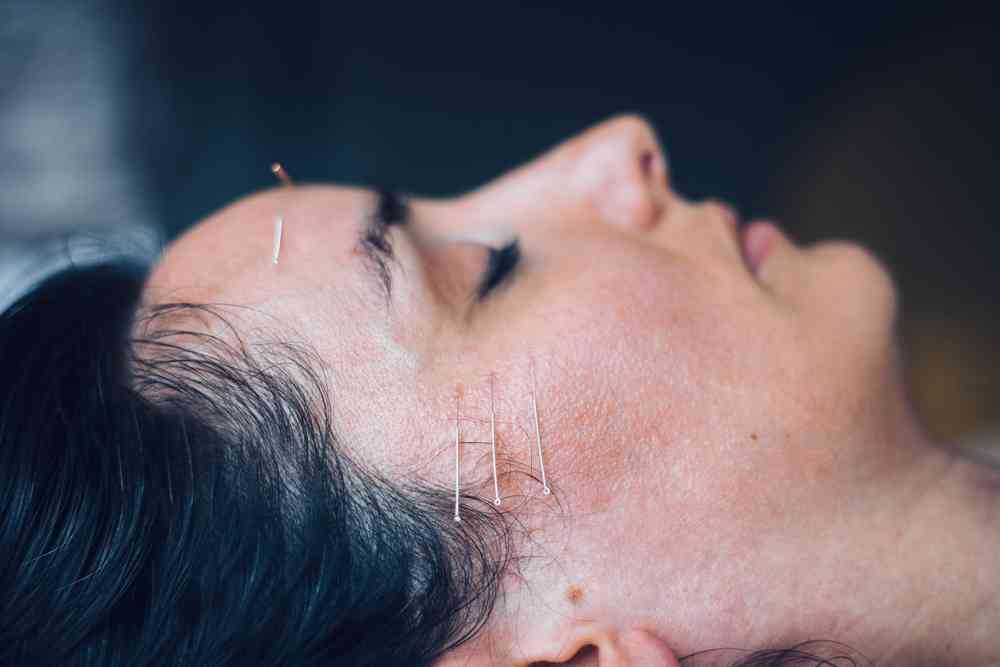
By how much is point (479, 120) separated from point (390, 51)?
266 mm

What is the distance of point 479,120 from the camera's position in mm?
1771

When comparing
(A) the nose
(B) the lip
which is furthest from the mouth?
(A) the nose

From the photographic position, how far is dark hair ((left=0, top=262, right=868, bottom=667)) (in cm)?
69

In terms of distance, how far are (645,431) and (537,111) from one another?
1.21 metres

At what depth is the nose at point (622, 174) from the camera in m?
0.92

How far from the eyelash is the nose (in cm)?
14

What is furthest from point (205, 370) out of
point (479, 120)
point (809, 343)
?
point (479, 120)

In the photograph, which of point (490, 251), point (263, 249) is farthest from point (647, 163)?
point (263, 249)

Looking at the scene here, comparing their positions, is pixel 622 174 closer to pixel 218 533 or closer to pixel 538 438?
pixel 538 438

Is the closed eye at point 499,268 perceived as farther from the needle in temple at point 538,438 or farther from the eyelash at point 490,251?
the needle in temple at point 538,438

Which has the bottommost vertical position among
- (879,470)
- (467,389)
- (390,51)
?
(879,470)

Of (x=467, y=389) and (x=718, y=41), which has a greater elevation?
(x=718, y=41)

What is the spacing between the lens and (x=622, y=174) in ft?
3.15

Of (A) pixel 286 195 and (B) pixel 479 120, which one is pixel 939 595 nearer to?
(A) pixel 286 195
